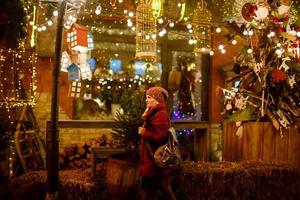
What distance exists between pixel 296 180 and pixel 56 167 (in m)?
4.87

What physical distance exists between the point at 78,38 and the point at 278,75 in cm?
409

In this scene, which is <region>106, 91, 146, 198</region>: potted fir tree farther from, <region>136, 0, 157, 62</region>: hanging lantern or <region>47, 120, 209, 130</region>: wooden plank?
<region>47, 120, 209, 130</region>: wooden plank

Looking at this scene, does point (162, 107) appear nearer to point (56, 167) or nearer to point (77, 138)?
point (56, 167)

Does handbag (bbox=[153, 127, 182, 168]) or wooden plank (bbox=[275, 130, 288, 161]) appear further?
wooden plank (bbox=[275, 130, 288, 161])

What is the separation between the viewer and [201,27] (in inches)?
419

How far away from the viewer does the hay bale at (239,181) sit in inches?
329

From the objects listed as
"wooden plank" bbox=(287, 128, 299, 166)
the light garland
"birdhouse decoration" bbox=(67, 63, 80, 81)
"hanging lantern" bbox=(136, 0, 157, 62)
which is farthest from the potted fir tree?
"wooden plank" bbox=(287, 128, 299, 166)

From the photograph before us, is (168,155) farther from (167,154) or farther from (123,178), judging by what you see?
(123,178)

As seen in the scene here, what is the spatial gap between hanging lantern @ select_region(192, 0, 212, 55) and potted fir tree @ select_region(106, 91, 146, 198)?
6.98 ft

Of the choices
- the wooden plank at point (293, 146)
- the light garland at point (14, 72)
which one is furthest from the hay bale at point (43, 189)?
the wooden plank at point (293, 146)

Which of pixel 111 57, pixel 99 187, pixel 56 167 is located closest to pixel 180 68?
pixel 111 57

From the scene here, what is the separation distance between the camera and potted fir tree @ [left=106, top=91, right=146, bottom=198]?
8383mm

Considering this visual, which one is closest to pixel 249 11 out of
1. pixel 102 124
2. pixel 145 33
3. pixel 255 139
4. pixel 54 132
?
pixel 145 33

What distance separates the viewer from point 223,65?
12680 mm
